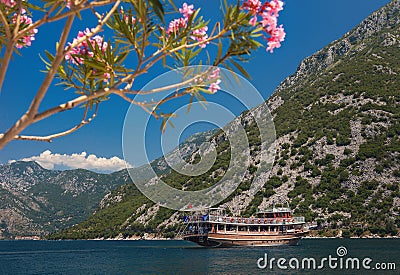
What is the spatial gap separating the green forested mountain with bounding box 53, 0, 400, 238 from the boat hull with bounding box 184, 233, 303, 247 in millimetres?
16468

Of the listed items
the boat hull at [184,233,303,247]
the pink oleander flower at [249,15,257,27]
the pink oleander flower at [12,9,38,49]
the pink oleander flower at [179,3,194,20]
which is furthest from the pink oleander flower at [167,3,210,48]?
the boat hull at [184,233,303,247]

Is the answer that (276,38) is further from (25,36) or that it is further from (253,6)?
(25,36)

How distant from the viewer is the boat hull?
2618 inches

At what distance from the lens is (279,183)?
98875 millimetres

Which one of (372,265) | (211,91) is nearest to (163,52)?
(211,91)

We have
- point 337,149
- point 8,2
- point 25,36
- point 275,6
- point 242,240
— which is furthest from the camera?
point 337,149

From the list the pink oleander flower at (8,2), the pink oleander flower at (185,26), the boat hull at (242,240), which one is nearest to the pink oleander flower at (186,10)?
the pink oleander flower at (185,26)

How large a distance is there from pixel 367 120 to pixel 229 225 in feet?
168

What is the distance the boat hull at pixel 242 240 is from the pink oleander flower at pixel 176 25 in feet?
208

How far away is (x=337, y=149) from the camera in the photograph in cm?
9938

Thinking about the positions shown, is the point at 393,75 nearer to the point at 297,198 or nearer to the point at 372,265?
the point at 297,198

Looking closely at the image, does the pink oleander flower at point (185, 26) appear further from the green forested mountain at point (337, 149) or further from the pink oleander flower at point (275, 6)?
the green forested mountain at point (337, 149)

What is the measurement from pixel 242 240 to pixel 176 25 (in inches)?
2612

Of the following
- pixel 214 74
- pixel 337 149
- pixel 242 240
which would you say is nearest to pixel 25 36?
pixel 214 74
